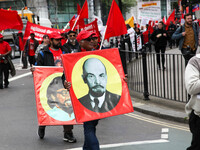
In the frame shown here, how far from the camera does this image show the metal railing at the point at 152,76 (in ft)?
26.0

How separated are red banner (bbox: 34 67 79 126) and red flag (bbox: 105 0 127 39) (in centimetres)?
123

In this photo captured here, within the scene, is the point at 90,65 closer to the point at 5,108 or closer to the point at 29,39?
the point at 5,108

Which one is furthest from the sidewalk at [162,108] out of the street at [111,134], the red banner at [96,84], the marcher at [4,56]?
the marcher at [4,56]

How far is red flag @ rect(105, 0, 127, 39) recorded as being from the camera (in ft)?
21.2

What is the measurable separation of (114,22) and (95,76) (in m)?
2.10

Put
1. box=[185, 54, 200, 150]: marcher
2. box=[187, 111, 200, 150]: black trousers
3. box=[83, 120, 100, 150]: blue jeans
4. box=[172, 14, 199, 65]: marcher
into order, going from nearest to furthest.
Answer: box=[185, 54, 200, 150]: marcher, box=[187, 111, 200, 150]: black trousers, box=[83, 120, 100, 150]: blue jeans, box=[172, 14, 199, 65]: marcher

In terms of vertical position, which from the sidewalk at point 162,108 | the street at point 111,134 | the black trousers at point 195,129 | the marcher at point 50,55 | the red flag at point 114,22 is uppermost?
the red flag at point 114,22

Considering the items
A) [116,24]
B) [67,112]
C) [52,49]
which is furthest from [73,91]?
[116,24]

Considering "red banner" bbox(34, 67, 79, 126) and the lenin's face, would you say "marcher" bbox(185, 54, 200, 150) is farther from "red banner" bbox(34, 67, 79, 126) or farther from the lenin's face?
"red banner" bbox(34, 67, 79, 126)

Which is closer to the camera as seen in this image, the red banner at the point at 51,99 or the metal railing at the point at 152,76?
the red banner at the point at 51,99

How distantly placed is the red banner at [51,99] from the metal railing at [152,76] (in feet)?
9.10

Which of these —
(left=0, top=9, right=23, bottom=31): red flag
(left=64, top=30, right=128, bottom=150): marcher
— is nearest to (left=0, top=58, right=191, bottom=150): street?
(left=64, top=30, right=128, bottom=150): marcher

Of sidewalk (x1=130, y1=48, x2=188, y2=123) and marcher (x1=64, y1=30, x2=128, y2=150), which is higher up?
marcher (x1=64, y1=30, x2=128, y2=150)

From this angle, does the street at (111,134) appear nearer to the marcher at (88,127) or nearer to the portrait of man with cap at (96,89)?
the marcher at (88,127)
